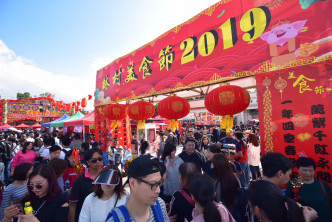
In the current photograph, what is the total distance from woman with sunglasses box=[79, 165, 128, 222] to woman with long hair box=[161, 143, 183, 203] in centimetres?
124

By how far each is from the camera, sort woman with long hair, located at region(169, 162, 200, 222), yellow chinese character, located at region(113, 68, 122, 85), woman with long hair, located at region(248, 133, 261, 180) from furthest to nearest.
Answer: yellow chinese character, located at region(113, 68, 122, 85) → woman with long hair, located at region(248, 133, 261, 180) → woman with long hair, located at region(169, 162, 200, 222)

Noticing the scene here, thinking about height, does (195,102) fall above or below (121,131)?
above

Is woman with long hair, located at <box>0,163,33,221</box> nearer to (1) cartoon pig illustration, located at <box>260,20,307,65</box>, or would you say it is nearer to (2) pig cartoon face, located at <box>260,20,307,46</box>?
(1) cartoon pig illustration, located at <box>260,20,307,65</box>

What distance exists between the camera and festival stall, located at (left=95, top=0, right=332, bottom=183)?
9.86 ft

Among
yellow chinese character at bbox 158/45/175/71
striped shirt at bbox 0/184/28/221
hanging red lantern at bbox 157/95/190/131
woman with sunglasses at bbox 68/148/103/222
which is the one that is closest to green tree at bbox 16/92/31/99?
yellow chinese character at bbox 158/45/175/71

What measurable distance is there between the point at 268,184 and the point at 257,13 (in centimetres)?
394

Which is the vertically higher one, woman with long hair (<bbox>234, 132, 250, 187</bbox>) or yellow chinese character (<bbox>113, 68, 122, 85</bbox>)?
yellow chinese character (<bbox>113, 68, 122, 85</bbox>)

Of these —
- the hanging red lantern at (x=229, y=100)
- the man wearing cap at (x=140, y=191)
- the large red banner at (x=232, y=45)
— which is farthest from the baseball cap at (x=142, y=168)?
the large red banner at (x=232, y=45)

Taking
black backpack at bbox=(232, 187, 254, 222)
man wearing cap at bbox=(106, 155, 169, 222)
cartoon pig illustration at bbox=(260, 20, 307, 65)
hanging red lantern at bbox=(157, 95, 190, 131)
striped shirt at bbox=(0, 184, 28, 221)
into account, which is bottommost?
black backpack at bbox=(232, 187, 254, 222)

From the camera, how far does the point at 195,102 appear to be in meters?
11.1

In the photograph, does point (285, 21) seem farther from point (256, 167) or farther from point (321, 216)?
point (256, 167)

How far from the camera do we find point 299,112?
10.5 feet

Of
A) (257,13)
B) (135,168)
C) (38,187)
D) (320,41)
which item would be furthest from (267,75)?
(38,187)

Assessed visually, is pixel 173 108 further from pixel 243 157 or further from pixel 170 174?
pixel 243 157
